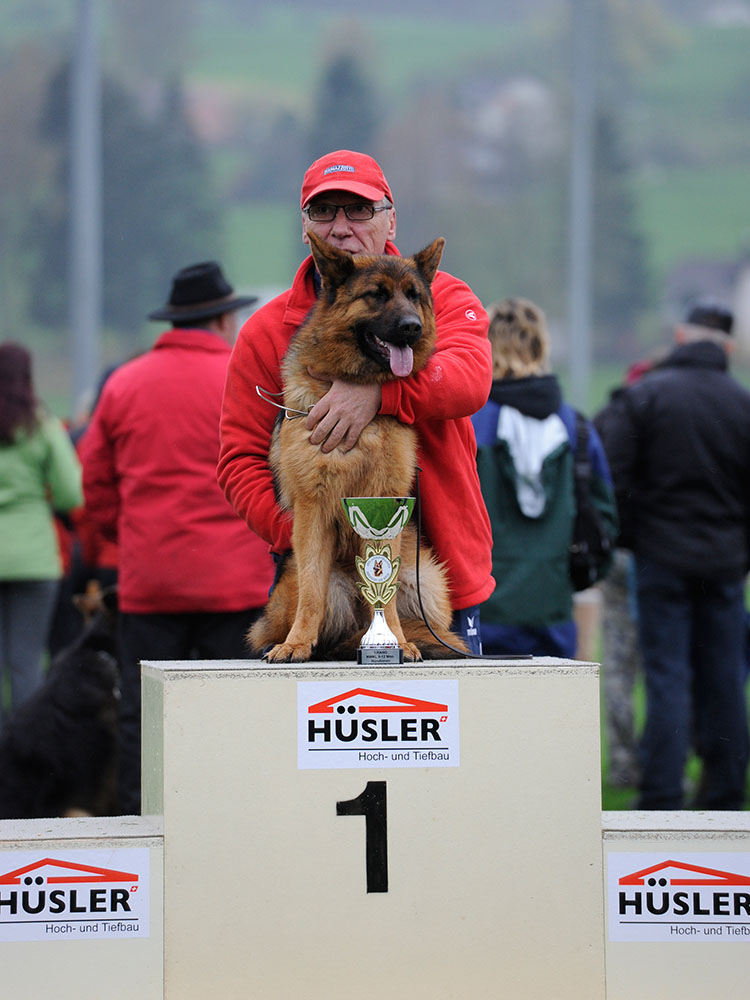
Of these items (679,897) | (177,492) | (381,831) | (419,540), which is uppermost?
(177,492)

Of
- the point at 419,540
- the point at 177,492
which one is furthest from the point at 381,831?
the point at 177,492

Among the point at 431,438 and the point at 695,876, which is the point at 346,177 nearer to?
the point at 431,438

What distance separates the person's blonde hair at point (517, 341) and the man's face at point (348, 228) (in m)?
2.03

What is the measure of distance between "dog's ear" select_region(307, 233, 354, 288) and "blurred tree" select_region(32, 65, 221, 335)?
16516mm

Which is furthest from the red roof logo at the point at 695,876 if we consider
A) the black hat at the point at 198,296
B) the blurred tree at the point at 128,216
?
the blurred tree at the point at 128,216

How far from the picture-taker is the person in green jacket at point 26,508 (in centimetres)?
626

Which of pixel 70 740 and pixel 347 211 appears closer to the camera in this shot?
pixel 347 211

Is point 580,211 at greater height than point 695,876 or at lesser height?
greater

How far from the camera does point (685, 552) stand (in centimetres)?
563

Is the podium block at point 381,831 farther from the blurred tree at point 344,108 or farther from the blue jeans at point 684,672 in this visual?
the blurred tree at point 344,108

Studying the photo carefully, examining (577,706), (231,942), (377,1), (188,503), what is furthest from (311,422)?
(377,1)

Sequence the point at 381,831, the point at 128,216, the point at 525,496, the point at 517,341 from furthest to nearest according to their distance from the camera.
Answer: the point at 128,216, the point at 517,341, the point at 525,496, the point at 381,831

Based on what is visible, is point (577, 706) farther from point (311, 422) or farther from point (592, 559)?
point (592, 559)

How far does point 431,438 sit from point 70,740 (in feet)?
9.56
